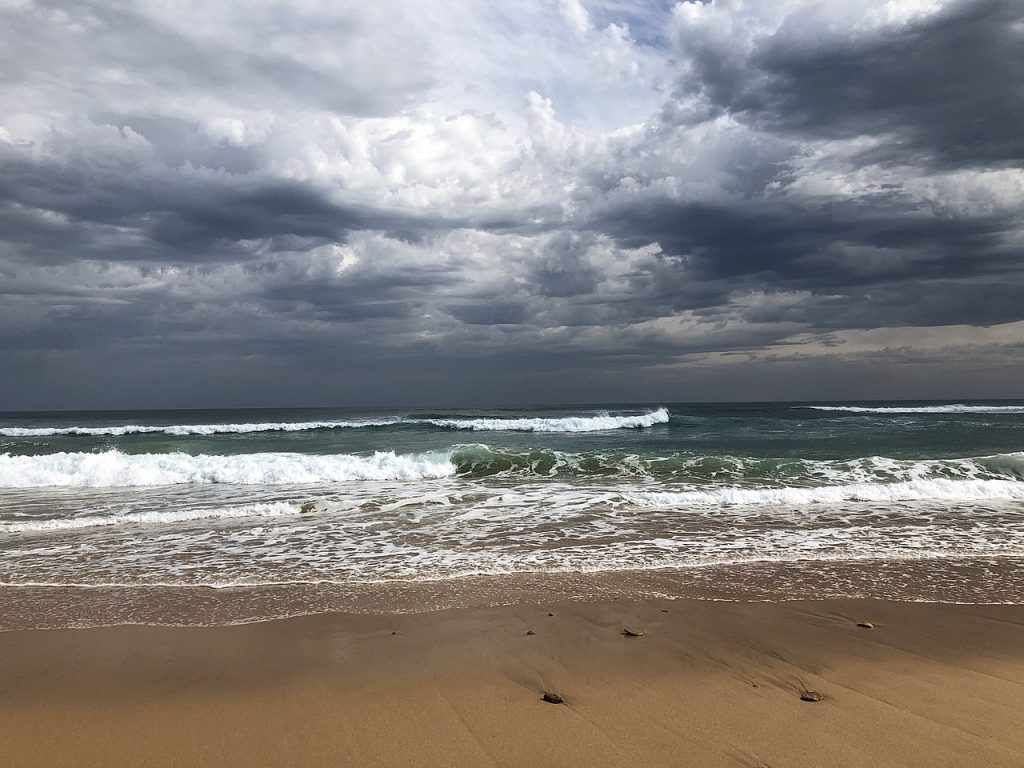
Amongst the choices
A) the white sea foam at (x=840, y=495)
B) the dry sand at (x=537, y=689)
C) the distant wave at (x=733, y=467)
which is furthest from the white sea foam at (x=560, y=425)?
the dry sand at (x=537, y=689)

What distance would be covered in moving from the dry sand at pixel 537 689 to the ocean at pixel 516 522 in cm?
109

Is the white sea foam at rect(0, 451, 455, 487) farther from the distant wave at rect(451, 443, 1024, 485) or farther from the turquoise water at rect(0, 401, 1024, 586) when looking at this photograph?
the distant wave at rect(451, 443, 1024, 485)

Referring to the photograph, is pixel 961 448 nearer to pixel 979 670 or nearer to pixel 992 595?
pixel 992 595

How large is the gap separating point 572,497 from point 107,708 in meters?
9.61

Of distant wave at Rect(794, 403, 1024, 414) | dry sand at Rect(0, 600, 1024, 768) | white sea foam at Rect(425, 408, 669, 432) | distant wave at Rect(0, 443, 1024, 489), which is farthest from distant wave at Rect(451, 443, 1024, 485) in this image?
distant wave at Rect(794, 403, 1024, 414)

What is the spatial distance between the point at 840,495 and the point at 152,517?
13184 mm

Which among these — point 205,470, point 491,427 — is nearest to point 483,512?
point 205,470

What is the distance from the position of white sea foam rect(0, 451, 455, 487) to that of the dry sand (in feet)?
41.0

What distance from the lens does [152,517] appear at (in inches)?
443

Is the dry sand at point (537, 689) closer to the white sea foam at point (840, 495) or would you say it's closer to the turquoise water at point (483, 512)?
the turquoise water at point (483, 512)

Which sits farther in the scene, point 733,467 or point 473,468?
point 473,468

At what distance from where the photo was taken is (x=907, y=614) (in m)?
5.62

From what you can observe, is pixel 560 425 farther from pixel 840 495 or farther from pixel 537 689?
pixel 537 689

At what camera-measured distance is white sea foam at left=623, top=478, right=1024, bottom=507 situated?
11938 millimetres
